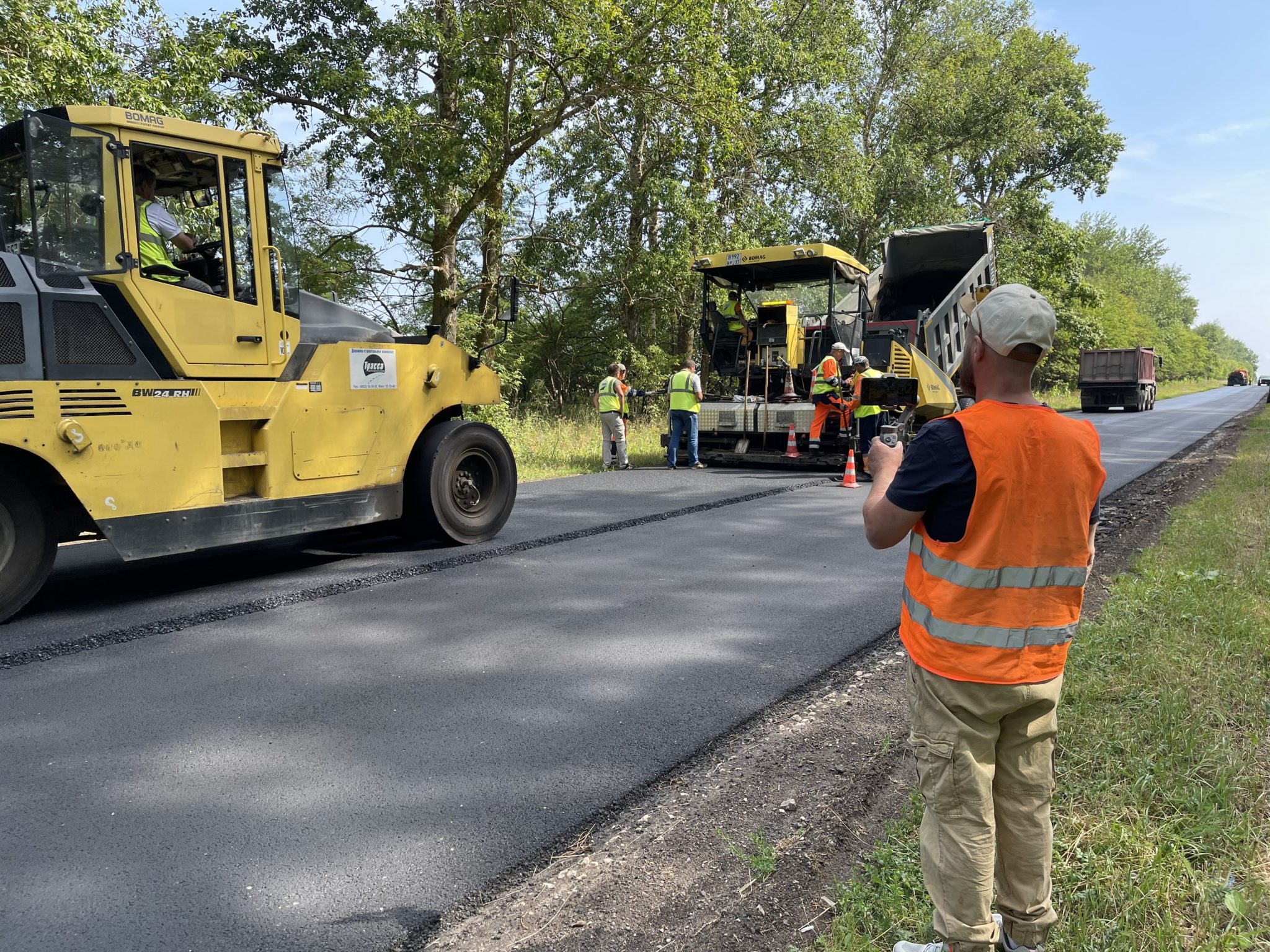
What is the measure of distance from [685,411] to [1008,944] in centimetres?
1168

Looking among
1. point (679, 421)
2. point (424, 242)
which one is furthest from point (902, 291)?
point (424, 242)

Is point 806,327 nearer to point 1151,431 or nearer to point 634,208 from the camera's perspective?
point 634,208

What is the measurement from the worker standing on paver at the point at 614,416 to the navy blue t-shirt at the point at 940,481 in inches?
455

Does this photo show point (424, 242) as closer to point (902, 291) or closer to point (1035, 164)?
point (902, 291)

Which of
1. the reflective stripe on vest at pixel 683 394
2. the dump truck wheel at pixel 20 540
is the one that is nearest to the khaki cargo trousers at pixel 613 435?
the reflective stripe on vest at pixel 683 394

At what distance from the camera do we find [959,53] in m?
30.0

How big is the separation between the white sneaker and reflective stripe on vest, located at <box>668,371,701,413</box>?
1149cm

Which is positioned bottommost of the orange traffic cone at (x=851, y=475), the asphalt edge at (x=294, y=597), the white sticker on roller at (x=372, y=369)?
the asphalt edge at (x=294, y=597)

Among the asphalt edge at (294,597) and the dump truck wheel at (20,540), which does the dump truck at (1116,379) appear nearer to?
the asphalt edge at (294,597)

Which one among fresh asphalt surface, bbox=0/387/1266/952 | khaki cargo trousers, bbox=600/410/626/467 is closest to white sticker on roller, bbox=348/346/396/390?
fresh asphalt surface, bbox=0/387/1266/952

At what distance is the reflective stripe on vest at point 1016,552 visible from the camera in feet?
6.33

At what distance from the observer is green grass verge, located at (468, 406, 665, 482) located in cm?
1395

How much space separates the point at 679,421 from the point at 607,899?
11.5m

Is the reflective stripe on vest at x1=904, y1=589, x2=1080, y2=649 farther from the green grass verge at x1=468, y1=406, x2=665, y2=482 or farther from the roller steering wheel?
the green grass verge at x1=468, y1=406, x2=665, y2=482
